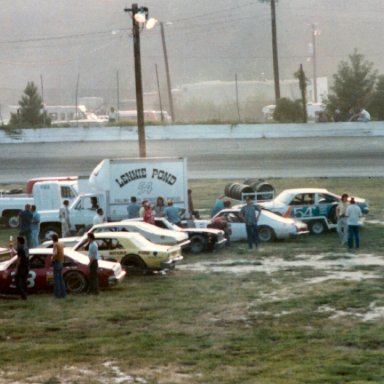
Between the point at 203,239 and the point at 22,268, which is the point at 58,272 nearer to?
the point at 22,268

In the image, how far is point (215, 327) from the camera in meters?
17.6

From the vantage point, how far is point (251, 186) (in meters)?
35.3

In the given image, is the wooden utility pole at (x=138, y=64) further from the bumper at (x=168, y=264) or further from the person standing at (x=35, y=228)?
the bumper at (x=168, y=264)

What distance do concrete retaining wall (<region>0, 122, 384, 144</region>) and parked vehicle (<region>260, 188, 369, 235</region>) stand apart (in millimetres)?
30398

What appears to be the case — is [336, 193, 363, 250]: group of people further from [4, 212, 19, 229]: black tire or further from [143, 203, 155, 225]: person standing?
[4, 212, 19, 229]: black tire

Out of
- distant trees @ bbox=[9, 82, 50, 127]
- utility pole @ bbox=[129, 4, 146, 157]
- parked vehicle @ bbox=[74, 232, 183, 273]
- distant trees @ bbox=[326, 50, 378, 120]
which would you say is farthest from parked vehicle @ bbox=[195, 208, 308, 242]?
distant trees @ bbox=[9, 82, 50, 127]

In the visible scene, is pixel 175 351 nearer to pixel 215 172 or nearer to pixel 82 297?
pixel 82 297

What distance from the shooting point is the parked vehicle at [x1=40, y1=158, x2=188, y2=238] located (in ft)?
103

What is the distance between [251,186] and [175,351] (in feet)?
64.7

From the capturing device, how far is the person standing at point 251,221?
2730 centimetres

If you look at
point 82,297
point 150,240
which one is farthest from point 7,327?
point 150,240

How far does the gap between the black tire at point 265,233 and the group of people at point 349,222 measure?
1.87m

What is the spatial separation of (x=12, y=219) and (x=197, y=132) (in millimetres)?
30501

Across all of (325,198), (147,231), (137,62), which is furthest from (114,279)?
(137,62)
